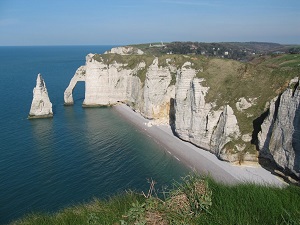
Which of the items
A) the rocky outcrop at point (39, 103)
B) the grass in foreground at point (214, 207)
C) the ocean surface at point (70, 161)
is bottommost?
the ocean surface at point (70, 161)

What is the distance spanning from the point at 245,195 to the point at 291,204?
83 centimetres

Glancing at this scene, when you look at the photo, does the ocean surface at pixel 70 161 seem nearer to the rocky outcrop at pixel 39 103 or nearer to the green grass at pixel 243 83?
the rocky outcrop at pixel 39 103

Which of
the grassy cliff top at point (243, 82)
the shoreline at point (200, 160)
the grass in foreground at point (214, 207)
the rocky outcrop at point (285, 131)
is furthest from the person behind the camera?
the grassy cliff top at point (243, 82)

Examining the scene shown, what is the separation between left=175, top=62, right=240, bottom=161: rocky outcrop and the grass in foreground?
24607 mm

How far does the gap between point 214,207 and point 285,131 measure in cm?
2140

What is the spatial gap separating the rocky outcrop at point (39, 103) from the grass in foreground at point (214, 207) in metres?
48.4

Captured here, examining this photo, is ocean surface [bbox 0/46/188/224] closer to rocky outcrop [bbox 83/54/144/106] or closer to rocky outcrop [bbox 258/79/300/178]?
rocky outcrop [bbox 83/54/144/106]

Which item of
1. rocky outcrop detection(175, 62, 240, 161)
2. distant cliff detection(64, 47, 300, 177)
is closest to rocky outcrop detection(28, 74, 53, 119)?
distant cliff detection(64, 47, 300, 177)

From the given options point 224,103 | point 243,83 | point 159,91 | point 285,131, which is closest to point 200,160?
point 224,103

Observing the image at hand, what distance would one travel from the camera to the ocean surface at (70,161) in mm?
25234

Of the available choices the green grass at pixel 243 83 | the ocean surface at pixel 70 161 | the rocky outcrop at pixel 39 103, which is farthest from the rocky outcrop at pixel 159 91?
the rocky outcrop at pixel 39 103

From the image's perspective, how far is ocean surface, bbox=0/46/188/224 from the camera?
82.8ft

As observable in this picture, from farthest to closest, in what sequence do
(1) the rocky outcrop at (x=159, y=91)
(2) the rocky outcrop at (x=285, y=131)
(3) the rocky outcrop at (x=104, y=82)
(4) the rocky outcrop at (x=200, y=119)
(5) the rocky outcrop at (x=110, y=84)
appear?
(3) the rocky outcrop at (x=104, y=82)
(5) the rocky outcrop at (x=110, y=84)
(1) the rocky outcrop at (x=159, y=91)
(4) the rocky outcrop at (x=200, y=119)
(2) the rocky outcrop at (x=285, y=131)

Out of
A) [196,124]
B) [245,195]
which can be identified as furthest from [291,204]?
[196,124]
